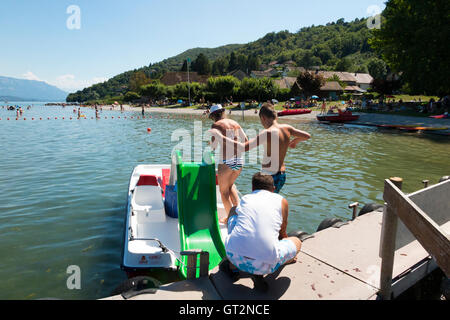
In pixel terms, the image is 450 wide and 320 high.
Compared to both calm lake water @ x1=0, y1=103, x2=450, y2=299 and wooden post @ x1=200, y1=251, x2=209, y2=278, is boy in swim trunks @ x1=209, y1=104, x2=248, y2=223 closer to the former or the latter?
wooden post @ x1=200, y1=251, x2=209, y2=278

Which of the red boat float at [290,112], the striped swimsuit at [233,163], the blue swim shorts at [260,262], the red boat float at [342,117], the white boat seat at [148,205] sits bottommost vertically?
the white boat seat at [148,205]

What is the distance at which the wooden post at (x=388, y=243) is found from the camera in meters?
3.24

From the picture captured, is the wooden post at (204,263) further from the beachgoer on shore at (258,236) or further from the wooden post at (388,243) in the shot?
the wooden post at (388,243)

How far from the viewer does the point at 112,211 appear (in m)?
9.41

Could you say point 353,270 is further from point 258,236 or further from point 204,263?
point 204,263

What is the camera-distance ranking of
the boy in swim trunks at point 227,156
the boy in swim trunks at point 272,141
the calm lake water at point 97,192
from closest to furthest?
the boy in swim trunks at point 272,141 → the boy in swim trunks at point 227,156 → the calm lake water at point 97,192

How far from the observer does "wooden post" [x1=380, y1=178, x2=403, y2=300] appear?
10.6ft

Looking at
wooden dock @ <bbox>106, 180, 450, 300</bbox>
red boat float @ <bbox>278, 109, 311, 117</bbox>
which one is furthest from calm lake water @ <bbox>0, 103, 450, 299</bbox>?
red boat float @ <bbox>278, 109, 311, 117</bbox>

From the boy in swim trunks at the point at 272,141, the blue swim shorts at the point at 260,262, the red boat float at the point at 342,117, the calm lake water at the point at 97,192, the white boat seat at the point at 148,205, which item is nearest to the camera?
the blue swim shorts at the point at 260,262

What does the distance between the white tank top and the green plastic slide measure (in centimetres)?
193

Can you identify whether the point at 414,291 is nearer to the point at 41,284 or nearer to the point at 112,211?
the point at 41,284

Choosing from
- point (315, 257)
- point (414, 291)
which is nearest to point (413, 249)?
point (414, 291)

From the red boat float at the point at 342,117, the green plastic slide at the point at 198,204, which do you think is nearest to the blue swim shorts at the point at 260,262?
the green plastic slide at the point at 198,204

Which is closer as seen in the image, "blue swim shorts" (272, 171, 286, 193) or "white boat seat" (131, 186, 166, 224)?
"blue swim shorts" (272, 171, 286, 193)
